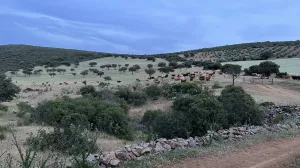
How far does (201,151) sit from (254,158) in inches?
55.6

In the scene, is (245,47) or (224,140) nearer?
(224,140)

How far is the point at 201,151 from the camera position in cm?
1152

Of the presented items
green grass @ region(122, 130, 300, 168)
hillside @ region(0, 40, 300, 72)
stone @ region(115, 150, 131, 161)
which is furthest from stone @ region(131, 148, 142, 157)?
hillside @ region(0, 40, 300, 72)

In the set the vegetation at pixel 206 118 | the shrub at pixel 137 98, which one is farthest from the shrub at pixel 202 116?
the shrub at pixel 137 98

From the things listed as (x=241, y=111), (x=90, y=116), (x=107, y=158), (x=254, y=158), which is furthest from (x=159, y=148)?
(x=90, y=116)

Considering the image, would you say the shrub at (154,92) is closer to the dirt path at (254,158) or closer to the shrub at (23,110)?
the shrub at (23,110)

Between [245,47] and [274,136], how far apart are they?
85.2 m

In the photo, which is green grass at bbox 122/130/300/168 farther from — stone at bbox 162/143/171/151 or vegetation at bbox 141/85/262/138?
vegetation at bbox 141/85/262/138

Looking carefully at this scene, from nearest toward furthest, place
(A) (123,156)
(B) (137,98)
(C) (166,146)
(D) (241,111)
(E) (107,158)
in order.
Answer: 1. (E) (107,158)
2. (A) (123,156)
3. (C) (166,146)
4. (D) (241,111)
5. (B) (137,98)

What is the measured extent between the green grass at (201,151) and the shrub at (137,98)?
863 inches

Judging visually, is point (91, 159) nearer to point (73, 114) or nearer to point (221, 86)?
point (73, 114)

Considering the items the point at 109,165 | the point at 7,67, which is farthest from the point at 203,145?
the point at 7,67

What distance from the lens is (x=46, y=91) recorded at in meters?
47.3

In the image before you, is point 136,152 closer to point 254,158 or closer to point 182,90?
point 254,158
